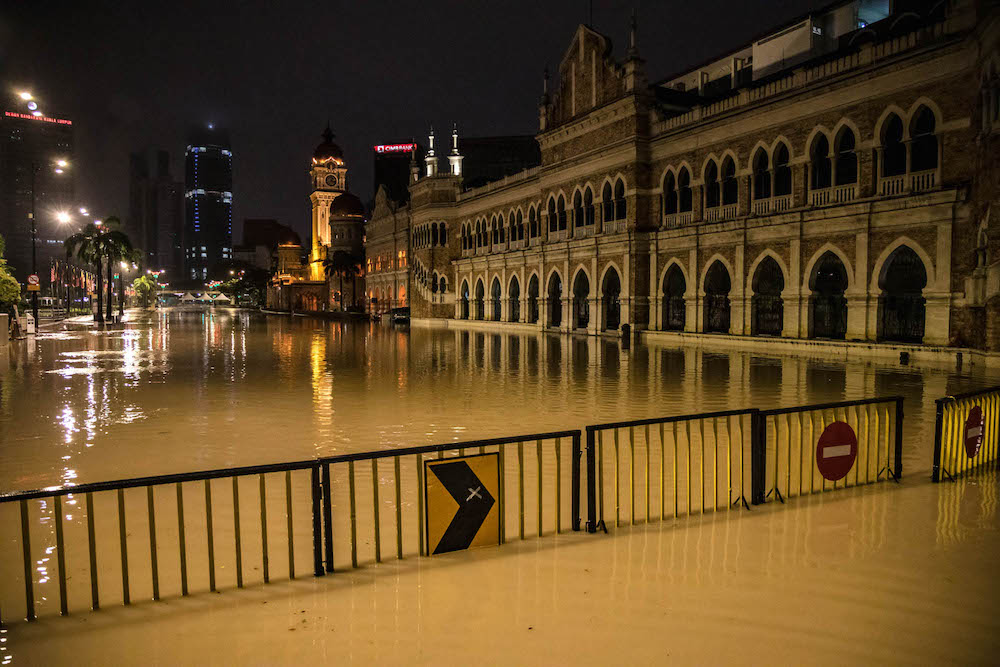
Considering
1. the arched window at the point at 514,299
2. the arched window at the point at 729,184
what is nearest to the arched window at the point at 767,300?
the arched window at the point at 729,184

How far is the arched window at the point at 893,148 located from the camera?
2362cm

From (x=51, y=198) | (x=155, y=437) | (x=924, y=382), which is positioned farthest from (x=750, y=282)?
(x=51, y=198)

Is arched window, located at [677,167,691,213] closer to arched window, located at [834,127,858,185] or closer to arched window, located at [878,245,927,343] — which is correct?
arched window, located at [834,127,858,185]

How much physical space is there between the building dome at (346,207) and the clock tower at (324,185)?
48.4ft

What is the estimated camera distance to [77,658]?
3.92m

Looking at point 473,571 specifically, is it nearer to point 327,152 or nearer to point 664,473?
point 664,473

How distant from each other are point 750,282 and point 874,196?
240 inches

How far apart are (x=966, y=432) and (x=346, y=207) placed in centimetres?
9503

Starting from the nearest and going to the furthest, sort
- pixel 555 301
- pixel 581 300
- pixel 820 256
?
pixel 820 256, pixel 581 300, pixel 555 301

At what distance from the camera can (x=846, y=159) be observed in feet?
88.6

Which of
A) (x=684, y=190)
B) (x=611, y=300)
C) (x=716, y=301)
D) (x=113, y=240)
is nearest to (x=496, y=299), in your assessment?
(x=611, y=300)

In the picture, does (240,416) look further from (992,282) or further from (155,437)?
(992,282)

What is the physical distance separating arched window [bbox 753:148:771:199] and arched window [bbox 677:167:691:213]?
149 inches

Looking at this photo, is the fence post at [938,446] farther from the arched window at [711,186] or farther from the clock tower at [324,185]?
the clock tower at [324,185]
